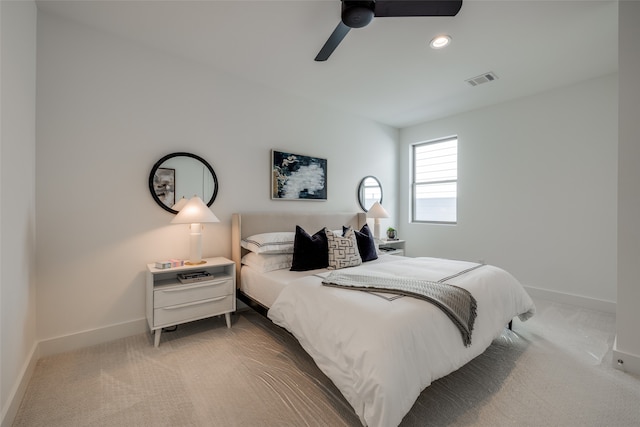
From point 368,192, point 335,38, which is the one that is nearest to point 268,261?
point 335,38

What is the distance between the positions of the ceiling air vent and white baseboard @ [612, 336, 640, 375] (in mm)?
2818

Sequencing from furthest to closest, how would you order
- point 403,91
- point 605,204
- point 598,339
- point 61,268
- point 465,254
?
point 465,254 → point 403,91 → point 605,204 → point 598,339 → point 61,268

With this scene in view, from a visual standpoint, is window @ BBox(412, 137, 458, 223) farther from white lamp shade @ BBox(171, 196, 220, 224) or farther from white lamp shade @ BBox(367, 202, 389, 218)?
white lamp shade @ BBox(171, 196, 220, 224)

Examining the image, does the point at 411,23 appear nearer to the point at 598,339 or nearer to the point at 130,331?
the point at 598,339

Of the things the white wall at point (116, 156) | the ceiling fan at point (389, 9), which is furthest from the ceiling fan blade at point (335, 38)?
the white wall at point (116, 156)

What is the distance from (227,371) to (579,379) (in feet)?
8.18

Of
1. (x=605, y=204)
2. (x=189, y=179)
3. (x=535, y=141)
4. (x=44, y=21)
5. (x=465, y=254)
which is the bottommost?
(x=465, y=254)

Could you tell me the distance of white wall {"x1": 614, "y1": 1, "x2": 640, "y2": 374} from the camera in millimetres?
2002

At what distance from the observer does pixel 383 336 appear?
4.61 ft

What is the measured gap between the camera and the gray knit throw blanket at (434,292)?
1.70m

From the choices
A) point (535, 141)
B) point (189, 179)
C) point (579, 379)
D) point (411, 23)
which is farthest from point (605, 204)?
point (189, 179)

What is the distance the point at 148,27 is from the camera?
2.37 meters

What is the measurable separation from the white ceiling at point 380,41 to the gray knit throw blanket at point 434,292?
208 cm

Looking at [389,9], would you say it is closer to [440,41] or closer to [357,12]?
[357,12]
